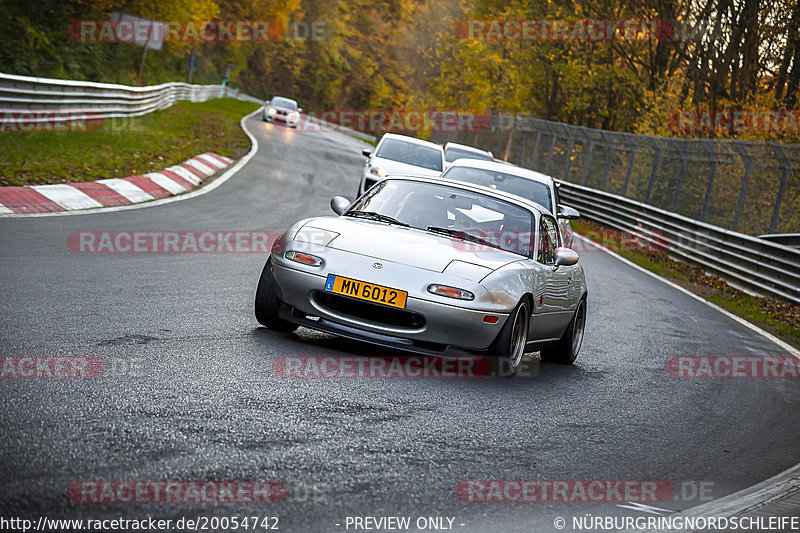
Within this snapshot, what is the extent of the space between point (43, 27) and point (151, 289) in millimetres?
29496

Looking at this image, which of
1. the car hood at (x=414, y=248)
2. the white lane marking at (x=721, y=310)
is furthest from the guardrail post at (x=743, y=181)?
the car hood at (x=414, y=248)

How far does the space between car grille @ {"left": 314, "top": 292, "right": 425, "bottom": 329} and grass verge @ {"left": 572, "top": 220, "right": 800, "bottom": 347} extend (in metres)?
7.74

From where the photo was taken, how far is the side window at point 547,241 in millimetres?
7985

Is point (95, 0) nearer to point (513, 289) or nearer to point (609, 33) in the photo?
point (609, 33)

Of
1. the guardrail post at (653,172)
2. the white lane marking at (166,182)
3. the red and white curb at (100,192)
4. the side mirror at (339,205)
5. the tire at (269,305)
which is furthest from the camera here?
the guardrail post at (653,172)

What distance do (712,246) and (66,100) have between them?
1289 cm

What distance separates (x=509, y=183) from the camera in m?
14.1

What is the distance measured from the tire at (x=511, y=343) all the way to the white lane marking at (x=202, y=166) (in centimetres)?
1400

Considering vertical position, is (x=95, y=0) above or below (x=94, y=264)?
above

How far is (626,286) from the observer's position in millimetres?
15633

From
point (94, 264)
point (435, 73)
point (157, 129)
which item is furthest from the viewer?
point (435, 73)

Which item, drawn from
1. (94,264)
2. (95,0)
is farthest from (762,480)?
(95,0)

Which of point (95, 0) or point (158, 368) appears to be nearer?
point (158, 368)

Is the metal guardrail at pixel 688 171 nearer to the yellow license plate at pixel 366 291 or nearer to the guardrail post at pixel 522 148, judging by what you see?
the guardrail post at pixel 522 148
